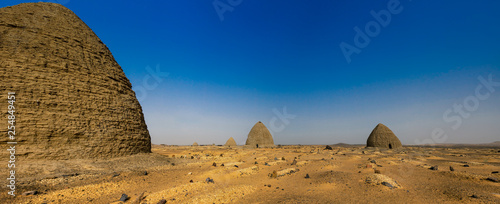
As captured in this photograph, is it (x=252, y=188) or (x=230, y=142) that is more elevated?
(x=252, y=188)

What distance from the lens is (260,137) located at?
115 feet

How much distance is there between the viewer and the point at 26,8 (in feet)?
33.1

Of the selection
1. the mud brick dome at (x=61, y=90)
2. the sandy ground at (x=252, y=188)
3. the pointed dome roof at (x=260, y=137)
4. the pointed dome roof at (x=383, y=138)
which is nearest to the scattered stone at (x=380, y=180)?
the sandy ground at (x=252, y=188)

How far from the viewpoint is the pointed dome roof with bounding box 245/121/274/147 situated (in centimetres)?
3494

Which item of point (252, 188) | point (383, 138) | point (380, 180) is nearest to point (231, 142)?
point (383, 138)

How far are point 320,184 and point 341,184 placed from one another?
601 millimetres

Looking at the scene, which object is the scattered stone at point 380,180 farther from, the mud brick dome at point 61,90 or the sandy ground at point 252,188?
the mud brick dome at point 61,90

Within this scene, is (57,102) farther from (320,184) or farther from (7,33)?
(320,184)

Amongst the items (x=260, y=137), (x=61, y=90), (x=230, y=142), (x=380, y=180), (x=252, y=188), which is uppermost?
(x=61, y=90)

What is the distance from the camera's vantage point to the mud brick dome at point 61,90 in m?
7.92

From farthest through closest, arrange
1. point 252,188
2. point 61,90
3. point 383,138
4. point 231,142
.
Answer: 1. point 231,142
2. point 383,138
3. point 61,90
4. point 252,188

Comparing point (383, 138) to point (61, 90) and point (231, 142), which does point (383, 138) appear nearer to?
point (231, 142)

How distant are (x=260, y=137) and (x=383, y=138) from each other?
19250 millimetres

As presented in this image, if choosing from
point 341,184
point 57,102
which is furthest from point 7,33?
point 341,184
